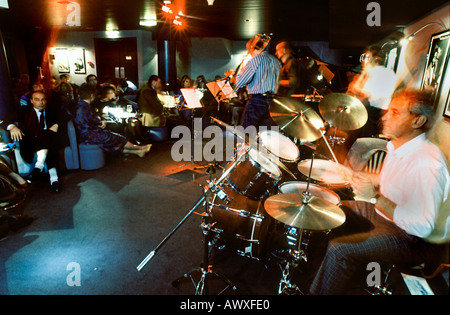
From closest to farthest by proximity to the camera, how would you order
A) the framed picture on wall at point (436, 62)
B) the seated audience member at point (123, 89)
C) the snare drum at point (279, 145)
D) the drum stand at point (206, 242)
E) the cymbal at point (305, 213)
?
the cymbal at point (305, 213) → the drum stand at point (206, 242) → the snare drum at point (279, 145) → the framed picture on wall at point (436, 62) → the seated audience member at point (123, 89)

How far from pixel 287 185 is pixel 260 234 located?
490mm

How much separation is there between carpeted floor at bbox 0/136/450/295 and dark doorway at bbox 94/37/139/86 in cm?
840

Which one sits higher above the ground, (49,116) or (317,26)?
(317,26)

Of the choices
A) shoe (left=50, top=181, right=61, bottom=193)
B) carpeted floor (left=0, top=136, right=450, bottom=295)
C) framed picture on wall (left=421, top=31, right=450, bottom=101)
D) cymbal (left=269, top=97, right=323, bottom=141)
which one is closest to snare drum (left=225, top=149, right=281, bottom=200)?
cymbal (left=269, top=97, right=323, bottom=141)

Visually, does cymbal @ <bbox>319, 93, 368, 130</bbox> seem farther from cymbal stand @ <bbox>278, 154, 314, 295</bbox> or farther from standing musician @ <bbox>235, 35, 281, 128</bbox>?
standing musician @ <bbox>235, 35, 281, 128</bbox>

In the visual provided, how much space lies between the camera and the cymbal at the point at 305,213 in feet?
4.99

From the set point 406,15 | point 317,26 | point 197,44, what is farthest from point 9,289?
point 197,44

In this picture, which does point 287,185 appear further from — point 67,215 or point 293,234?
point 67,215

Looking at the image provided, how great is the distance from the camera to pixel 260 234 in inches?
86.4

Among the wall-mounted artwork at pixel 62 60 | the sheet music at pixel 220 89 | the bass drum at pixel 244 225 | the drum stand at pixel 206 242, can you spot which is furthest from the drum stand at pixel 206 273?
Answer: the wall-mounted artwork at pixel 62 60

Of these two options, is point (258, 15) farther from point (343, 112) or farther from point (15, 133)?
point (15, 133)

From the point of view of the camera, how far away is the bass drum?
221cm

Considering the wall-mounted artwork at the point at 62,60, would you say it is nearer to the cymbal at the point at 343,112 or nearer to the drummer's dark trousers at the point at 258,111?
the drummer's dark trousers at the point at 258,111

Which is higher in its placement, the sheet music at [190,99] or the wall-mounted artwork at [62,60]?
the wall-mounted artwork at [62,60]
